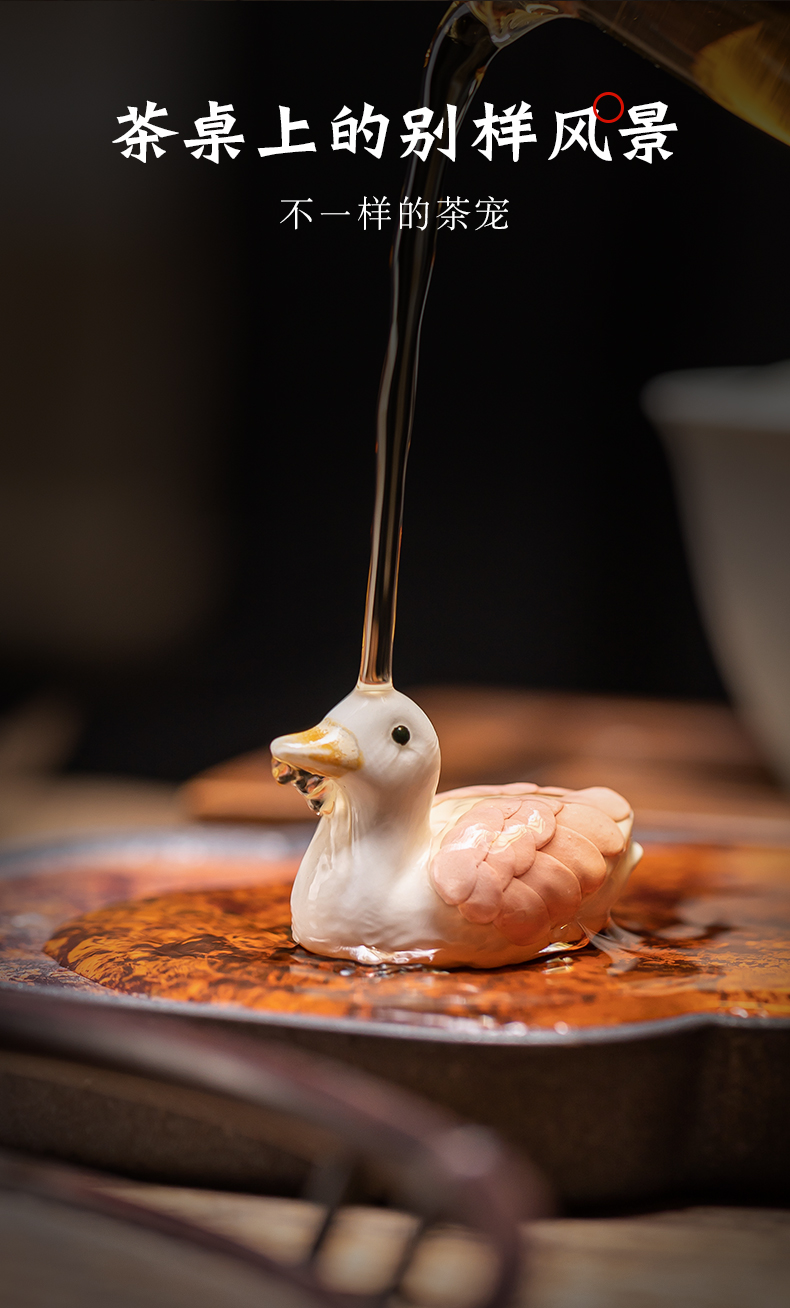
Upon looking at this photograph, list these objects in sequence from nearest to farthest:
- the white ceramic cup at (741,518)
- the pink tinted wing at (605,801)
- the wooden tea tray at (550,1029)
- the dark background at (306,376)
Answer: the wooden tea tray at (550,1029) → the pink tinted wing at (605,801) → the white ceramic cup at (741,518) → the dark background at (306,376)

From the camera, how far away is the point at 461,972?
45 cm

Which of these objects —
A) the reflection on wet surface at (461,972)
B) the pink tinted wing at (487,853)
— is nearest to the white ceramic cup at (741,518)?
the reflection on wet surface at (461,972)

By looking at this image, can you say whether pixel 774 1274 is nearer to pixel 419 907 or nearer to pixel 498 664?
pixel 419 907

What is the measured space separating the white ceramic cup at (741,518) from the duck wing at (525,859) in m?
0.42

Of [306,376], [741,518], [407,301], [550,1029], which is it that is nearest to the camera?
[550,1029]

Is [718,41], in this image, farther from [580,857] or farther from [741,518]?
[741,518]

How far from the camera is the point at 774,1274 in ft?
1.16

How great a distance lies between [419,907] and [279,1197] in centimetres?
11

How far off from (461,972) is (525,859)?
0.16 ft

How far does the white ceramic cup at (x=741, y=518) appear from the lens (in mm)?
841

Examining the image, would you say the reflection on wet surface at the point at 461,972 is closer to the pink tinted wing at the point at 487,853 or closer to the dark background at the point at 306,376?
the pink tinted wing at the point at 487,853

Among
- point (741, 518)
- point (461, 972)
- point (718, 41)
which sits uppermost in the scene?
point (718, 41)

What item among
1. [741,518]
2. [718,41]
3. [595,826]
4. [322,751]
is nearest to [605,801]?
[595,826]

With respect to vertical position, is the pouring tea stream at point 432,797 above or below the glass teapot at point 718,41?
below
